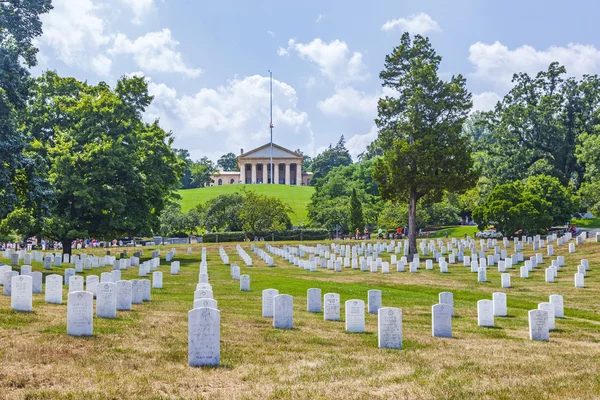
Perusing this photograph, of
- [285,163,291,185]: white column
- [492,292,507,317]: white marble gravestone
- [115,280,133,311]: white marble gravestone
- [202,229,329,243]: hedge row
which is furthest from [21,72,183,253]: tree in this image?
[285,163,291,185]: white column

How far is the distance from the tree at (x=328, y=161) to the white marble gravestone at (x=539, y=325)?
431 ft

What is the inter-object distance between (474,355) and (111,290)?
723 centimetres

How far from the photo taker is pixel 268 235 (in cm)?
6088

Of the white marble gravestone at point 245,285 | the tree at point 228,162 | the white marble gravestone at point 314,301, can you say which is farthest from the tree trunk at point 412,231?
the tree at point 228,162

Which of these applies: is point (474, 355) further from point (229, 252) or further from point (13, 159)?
point (229, 252)

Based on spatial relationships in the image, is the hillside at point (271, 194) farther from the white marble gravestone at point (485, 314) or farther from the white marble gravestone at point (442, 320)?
the white marble gravestone at point (442, 320)

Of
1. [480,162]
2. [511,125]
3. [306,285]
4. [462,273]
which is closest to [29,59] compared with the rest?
[306,285]

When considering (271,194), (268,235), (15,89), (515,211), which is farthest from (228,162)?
(15,89)

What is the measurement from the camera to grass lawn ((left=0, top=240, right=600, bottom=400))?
7.14 meters

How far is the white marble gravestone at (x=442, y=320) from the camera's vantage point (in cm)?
1148

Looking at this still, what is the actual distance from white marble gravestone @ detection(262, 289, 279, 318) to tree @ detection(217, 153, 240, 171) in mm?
180709

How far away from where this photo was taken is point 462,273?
2800 centimetres

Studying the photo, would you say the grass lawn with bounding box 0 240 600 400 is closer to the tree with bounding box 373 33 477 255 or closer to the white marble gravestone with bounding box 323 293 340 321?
the white marble gravestone with bounding box 323 293 340 321

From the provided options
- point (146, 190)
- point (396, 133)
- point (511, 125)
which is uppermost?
point (511, 125)
